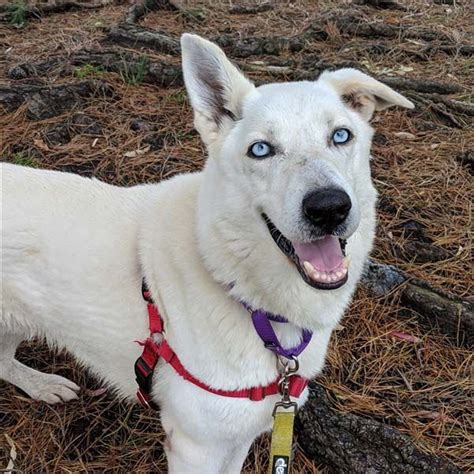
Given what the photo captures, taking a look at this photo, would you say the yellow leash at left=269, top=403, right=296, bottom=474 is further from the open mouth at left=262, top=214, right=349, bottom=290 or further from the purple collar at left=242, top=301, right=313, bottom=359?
the open mouth at left=262, top=214, right=349, bottom=290

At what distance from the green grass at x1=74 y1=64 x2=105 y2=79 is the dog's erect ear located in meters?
3.12

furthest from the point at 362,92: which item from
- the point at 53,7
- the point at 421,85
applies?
the point at 53,7

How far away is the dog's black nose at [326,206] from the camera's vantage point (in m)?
1.71

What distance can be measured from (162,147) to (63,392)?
6.74ft

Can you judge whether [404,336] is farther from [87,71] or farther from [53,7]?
[53,7]

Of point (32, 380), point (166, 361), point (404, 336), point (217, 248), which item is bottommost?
point (32, 380)

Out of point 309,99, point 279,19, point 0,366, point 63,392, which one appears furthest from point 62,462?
point 279,19

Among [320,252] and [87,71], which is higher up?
[320,252]

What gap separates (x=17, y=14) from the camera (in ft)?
21.5

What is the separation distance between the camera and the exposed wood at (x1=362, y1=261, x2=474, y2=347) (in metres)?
2.93

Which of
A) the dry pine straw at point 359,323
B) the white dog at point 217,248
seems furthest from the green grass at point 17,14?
the white dog at point 217,248

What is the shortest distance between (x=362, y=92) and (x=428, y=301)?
1309 millimetres

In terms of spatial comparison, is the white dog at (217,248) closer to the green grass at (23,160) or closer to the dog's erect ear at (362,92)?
the dog's erect ear at (362,92)

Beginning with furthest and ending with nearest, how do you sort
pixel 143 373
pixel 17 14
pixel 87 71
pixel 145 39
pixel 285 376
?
pixel 17 14 → pixel 145 39 → pixel 87 71 → pixel 143 373 → pixel 285 376
